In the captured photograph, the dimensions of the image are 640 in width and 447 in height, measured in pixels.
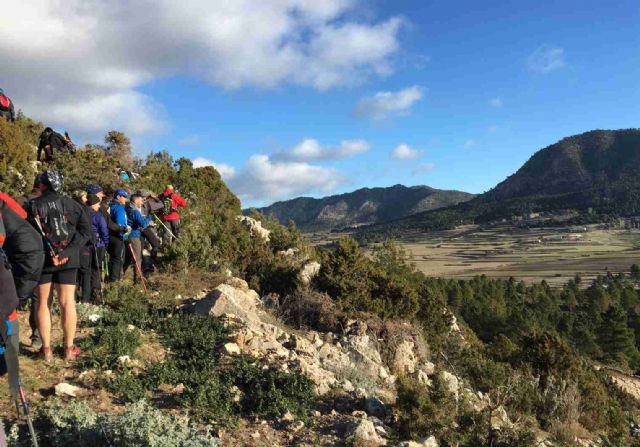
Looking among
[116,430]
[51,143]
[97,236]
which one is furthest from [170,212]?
[116,430]

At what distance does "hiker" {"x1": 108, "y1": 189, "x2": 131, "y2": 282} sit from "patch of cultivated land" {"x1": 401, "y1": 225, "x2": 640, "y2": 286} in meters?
85.7

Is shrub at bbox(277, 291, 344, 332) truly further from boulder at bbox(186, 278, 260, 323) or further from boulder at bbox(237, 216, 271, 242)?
boulder at bbox(237, 216, 271, 242)

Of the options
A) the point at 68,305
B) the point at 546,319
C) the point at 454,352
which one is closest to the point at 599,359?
the point at 546,319

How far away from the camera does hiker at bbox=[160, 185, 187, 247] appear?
10422mm

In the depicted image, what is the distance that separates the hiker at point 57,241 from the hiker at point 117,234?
2646 mm

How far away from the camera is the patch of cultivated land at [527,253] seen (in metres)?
94.9

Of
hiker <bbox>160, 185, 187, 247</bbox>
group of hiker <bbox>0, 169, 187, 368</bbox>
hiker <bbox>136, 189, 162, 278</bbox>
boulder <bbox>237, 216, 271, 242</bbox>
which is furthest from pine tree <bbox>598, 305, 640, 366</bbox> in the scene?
group of hiker <bbox>0, 169, 187, 368</bbox>

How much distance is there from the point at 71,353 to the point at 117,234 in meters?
2.87

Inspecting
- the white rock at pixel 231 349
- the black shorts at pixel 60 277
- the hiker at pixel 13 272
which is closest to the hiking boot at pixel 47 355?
the black shorts at pixel 60 277

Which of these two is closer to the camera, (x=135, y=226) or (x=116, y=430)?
(x=116, y=430)

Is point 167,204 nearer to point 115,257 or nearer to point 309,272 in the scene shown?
point 115,257

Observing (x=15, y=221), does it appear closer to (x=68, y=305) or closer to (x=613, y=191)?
(x=68, y=305)

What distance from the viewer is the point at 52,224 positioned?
14.7 feet

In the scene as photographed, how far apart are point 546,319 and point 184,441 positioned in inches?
1654
